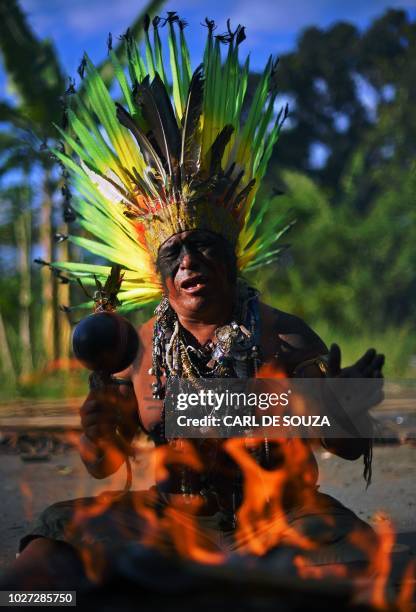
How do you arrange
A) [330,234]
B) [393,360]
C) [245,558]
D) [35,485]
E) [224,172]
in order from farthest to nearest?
[330,234] → [393,360] → [35,485] → [224,172] → [245,558]

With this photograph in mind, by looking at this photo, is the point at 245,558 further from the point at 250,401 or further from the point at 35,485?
the point at 35,485

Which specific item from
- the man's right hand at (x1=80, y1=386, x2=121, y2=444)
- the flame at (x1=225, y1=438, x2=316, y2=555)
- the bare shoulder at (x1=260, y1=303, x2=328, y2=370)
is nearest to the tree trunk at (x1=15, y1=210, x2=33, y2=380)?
the man's right hand at (x1=80, y1=386, x2=121, y2=444)

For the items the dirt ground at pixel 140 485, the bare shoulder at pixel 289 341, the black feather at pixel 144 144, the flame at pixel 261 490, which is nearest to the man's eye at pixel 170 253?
the black feather at pixel 144 144

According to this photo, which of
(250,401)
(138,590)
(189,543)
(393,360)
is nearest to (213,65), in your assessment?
(250,401)

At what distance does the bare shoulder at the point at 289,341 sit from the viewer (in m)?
3.24

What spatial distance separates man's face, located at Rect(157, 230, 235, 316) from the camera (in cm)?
317

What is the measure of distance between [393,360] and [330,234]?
22.2 ft

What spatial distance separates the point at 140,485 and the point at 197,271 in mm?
3010

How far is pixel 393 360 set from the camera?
12750mm

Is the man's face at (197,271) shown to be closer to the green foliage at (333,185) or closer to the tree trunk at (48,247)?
the green foliage at (333,185)

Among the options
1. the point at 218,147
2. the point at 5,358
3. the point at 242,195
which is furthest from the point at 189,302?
the point at 5,358

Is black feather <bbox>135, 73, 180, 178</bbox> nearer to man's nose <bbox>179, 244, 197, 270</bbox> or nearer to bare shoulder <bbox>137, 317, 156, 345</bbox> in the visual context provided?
man's nose <bbox>179, 244, 197, 270</bbox>

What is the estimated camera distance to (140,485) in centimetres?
581

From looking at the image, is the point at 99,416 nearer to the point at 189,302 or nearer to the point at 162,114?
the point at 189,302
